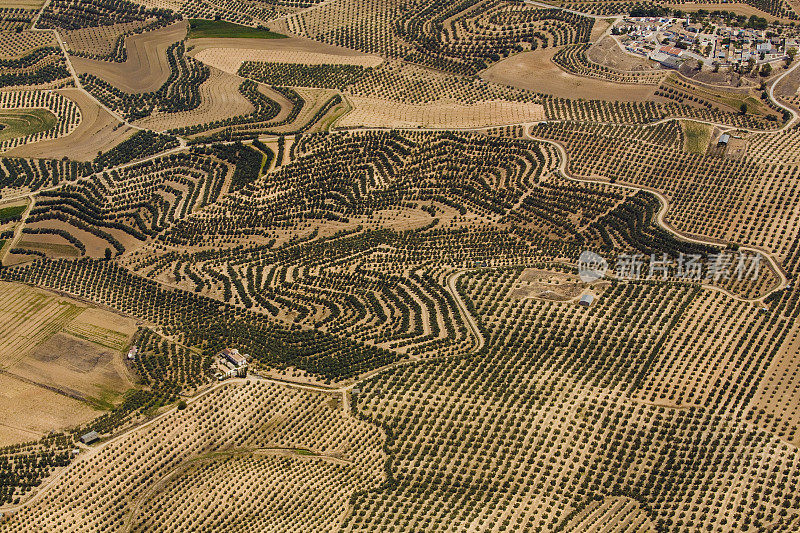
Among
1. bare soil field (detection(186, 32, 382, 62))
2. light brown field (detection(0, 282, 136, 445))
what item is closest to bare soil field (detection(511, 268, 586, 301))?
light brown field (detection(0, 282, 136, 445))

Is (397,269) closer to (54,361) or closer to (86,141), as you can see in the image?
(54,361)

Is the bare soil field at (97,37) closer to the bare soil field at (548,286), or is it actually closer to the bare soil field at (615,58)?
the bare soil field at (615,58)

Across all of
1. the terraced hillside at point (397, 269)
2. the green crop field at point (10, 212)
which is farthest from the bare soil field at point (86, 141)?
the green crop field at point (10, 212)

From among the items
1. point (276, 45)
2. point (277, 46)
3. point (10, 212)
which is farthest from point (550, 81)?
point (10, 212)

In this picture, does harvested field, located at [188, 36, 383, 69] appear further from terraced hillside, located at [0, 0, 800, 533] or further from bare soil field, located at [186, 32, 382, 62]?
terraced hillside, located at [0, 0, 800, 533]

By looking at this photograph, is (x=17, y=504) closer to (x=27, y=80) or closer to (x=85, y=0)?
(x=27, y=80)

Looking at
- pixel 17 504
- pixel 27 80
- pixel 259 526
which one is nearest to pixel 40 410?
pixel 17 504
